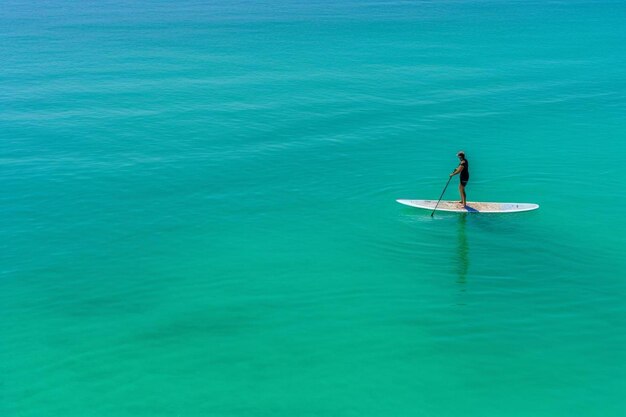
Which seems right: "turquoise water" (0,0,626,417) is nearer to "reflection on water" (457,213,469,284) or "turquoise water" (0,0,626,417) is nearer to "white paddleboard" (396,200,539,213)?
"reflection on water" (457,213,469,284)

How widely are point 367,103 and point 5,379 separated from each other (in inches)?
1286

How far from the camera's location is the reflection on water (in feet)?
81.6

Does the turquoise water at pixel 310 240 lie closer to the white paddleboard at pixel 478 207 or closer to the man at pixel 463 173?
the white paddleboard at pixel 478 207

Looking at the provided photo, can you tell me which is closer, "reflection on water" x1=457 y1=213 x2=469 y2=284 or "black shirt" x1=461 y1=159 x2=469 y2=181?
"reflection on water" x1=457 y1=213 x2=469 y2=284

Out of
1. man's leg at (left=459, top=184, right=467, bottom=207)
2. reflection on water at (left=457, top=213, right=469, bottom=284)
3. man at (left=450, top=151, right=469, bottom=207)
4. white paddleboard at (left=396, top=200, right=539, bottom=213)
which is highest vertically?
man at (left=450, top=151, right=469, bottom=207)

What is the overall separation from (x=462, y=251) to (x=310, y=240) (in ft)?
19.9

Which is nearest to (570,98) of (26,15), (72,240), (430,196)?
(430,196)

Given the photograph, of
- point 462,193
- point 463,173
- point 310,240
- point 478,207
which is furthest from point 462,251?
point 310,240

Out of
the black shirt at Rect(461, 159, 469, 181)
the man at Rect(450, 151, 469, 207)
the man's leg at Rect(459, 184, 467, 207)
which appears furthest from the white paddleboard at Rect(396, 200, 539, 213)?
the black shirt at Rect(461, 159, 469, 181)

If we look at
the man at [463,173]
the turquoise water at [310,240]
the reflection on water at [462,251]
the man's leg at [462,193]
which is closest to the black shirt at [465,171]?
the man at [463,173]

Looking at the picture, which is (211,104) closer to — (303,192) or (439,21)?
(303,192)

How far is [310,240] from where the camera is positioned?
28.3 meters

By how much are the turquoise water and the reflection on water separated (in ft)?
0.33

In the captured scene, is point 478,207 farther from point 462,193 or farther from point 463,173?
point 463,173
